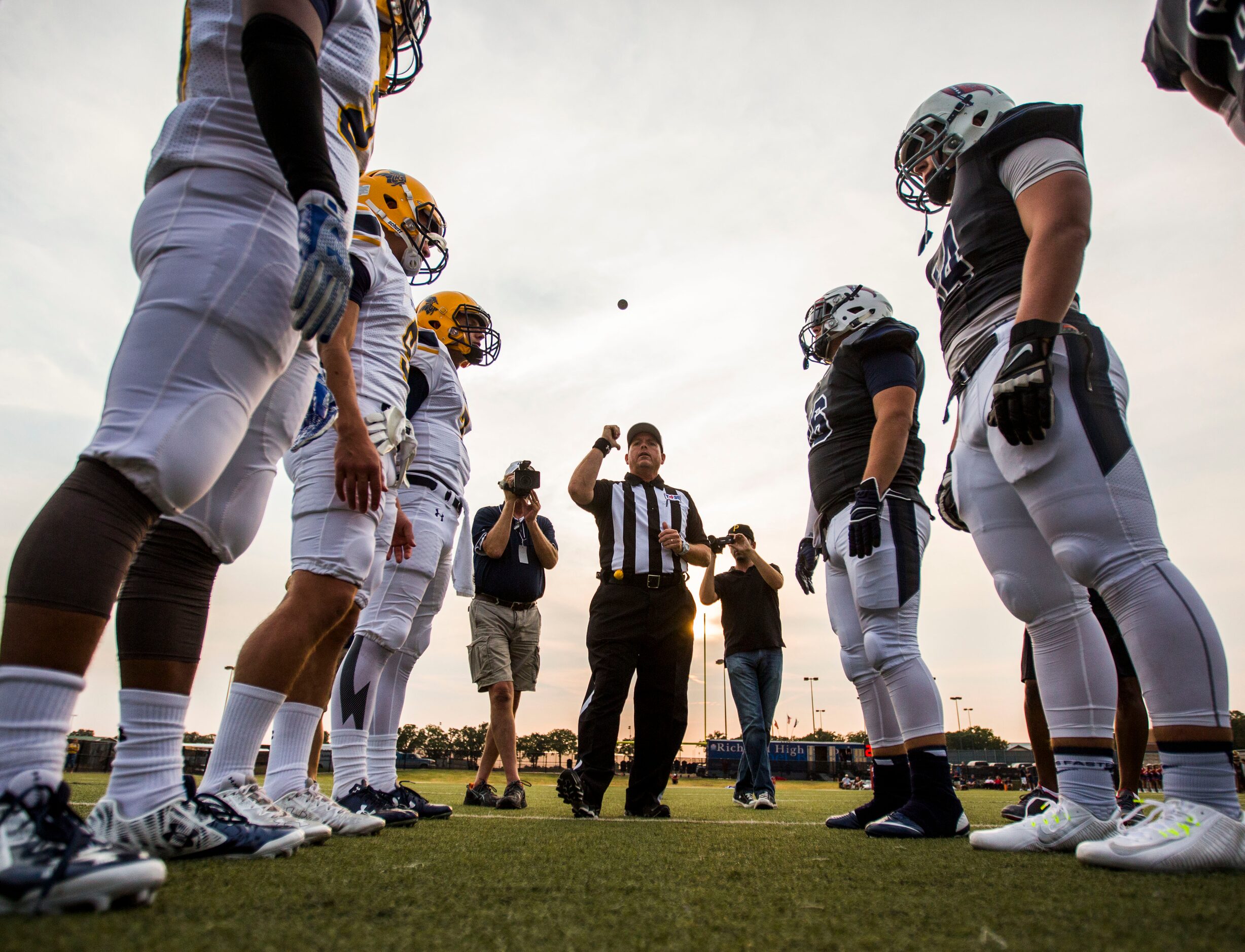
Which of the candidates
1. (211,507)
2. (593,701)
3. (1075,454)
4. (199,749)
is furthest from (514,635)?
(199,749)

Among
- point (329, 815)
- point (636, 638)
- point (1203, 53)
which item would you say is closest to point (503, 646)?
point (636, 638)

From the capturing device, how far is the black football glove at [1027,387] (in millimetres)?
1862

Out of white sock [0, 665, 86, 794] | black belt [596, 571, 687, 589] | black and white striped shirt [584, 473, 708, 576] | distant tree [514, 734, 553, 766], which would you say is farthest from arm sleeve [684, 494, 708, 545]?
distant tree [514, 734, 553, 766]

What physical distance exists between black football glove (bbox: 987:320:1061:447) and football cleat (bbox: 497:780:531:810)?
4256mm

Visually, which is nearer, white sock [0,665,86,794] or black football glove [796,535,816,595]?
white sock [0,665,86,794]

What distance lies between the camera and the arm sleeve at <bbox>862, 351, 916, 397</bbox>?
3.33 m

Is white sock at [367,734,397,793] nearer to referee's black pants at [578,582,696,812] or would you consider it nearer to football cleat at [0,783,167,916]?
referee's black pants at [578,582,696,812]

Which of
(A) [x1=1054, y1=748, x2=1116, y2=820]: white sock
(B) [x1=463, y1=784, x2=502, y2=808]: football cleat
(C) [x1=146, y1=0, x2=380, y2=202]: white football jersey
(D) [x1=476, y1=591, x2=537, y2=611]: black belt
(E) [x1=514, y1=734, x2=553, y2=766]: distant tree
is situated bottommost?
(E) [x1=514, y1=734, x2=553, y2=766]: distant tree

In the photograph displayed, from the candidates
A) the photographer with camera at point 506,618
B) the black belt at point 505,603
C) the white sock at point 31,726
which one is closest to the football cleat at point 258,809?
the white sock at point 31,726

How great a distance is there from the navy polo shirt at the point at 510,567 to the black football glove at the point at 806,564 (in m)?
2.54

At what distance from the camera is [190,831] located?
157 cm

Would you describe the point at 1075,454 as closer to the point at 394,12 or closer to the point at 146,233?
the point at 146,233

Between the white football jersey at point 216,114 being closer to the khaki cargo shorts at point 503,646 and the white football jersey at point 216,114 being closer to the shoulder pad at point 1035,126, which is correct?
the shoulder pad at point 1035,126

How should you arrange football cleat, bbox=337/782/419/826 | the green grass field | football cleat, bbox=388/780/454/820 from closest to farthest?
the green grass field < football cleat, bbox=337/782/419/826 < football cleat, bbox=388/780/454/820
